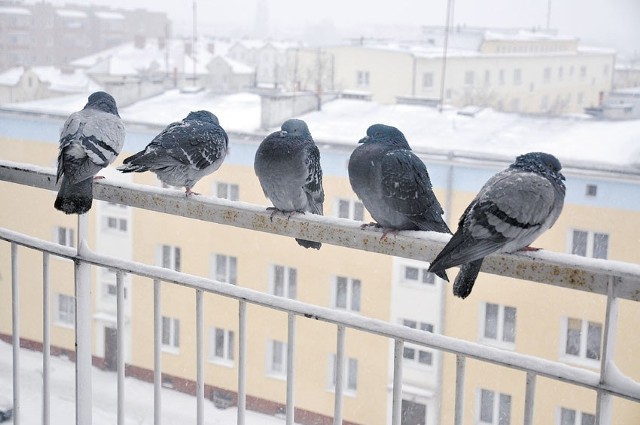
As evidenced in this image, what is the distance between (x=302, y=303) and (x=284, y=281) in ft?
22.5

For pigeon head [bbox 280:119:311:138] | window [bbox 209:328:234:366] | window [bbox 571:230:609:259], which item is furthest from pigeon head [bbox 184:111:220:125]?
window [bbox 209:328:234:366]

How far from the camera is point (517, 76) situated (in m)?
13.4

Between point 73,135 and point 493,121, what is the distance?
6.67 meters

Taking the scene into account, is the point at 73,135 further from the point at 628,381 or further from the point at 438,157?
the point at 438,157

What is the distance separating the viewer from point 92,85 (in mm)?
10766

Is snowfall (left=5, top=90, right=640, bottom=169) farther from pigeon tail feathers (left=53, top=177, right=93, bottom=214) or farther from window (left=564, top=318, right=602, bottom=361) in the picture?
pigeon tail feathers (left=53, top=177, right=93, bottom=214)

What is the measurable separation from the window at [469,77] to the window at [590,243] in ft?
22.8


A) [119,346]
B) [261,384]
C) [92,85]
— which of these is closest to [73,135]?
[119,346]

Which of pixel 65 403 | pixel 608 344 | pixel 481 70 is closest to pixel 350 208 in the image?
pixel 65 403

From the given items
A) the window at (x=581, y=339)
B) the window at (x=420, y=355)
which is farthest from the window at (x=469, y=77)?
the window at (x=581, y=339)

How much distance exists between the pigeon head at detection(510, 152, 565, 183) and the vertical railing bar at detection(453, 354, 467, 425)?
0.93 ft

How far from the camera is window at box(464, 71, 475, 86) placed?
13.0 metres

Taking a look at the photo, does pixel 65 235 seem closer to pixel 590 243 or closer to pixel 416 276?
pixel 416 276

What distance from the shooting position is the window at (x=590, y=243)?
6.19 m
